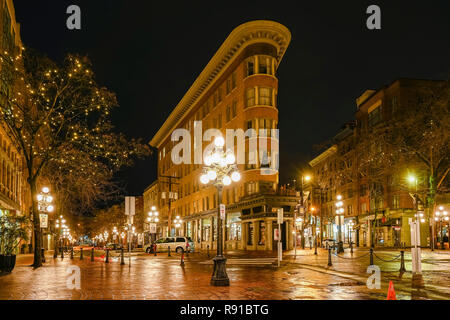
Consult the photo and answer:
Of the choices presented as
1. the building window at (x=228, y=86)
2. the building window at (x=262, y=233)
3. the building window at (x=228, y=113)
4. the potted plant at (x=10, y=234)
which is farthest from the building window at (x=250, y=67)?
the potted plant at (x=10, y=234)

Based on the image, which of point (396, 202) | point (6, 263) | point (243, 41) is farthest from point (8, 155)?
point (396, 202)

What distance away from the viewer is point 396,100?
56.5 metres

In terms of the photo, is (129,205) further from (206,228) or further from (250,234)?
(206,228)

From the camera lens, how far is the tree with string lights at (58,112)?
76.1ft

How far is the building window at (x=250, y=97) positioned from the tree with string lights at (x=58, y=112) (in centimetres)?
2438

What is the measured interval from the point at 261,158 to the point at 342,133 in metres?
36.6

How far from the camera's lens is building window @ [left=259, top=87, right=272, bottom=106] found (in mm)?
48188

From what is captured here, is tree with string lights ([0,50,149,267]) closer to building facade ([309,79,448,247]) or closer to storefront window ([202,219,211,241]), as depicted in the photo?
building facade ([309,79,448,247])

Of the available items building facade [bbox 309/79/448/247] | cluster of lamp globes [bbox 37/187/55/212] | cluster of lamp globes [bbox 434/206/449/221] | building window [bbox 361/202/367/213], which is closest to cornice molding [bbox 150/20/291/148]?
building facade [bbox 309/79/448/247]

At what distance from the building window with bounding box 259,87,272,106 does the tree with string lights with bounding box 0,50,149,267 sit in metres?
24.6

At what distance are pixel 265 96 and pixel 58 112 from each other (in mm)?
27571

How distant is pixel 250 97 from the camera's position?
159 ft

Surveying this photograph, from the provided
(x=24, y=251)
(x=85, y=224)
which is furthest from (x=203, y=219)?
(x=85, y=224)
